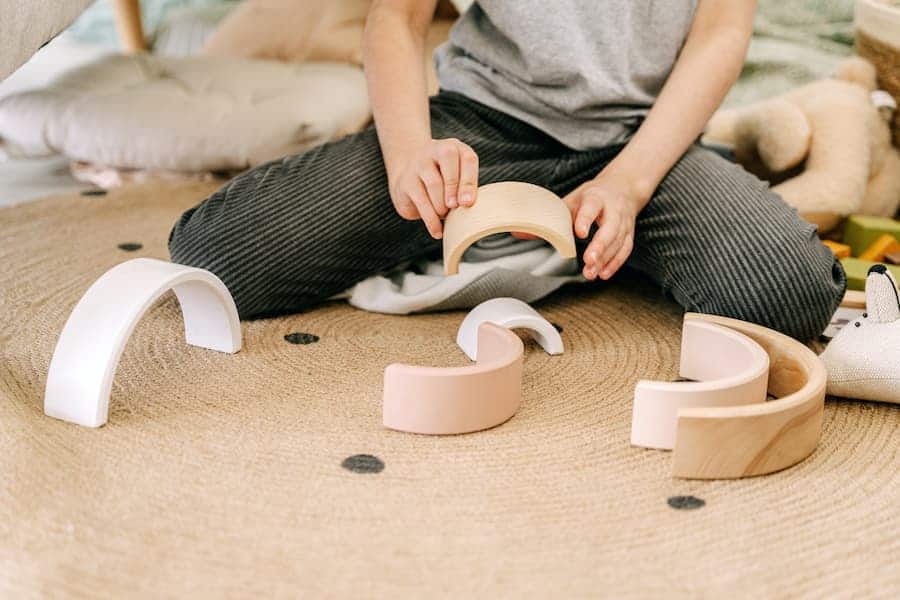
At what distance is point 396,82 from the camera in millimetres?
906

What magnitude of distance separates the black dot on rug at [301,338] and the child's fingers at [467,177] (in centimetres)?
20

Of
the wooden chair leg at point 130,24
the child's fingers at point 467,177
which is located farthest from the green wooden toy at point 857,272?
the wooden chair leg at point 130,24

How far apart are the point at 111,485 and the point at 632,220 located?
1.51ft

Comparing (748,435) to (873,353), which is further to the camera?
(873,353)

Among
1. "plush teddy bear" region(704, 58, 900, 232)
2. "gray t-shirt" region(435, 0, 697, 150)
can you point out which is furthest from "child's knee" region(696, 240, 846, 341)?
"plush teddy bear" region(704, 58, 900, 232)

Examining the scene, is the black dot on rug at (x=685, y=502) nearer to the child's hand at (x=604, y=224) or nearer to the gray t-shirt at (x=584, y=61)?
the child's hand at (x=604, y=224)

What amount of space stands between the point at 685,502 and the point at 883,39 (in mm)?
861

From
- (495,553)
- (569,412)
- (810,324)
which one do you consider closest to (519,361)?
(569,412)

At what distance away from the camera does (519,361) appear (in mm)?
717

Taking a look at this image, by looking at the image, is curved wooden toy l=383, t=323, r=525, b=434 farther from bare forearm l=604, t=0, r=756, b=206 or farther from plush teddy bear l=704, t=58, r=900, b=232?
plush teddy bear l=704, t=58, r=900, b=232

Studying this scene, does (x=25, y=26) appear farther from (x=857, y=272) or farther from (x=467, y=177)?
(x=857, y=272)

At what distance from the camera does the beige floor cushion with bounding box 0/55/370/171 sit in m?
1.32

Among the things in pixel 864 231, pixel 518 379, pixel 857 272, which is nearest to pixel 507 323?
pixel 518 379

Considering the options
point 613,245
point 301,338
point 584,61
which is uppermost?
point 584,61
